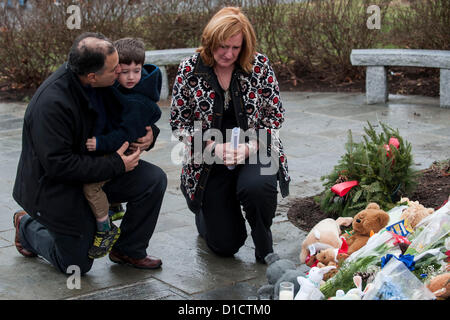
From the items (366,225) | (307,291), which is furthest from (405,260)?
(366,225)

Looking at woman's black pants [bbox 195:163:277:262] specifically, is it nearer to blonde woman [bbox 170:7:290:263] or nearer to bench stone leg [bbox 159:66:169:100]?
blonde woman [bbox 170:7:290:263]

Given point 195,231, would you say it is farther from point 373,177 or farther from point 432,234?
point 432,234

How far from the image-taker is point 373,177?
177 inches

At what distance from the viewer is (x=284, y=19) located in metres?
10.7

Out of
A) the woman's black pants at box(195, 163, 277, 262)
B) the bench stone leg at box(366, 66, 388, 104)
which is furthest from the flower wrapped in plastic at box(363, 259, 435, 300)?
the bench stone leg at box(366, 66, 388, 104)

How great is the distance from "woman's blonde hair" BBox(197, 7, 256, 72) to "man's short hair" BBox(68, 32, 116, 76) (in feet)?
2.29

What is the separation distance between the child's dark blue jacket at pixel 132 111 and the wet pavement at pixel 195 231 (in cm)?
81

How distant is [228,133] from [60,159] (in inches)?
44.5

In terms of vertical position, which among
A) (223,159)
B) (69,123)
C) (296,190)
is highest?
(69,123)

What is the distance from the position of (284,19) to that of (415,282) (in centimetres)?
830

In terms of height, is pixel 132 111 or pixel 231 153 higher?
pixel 132 111
